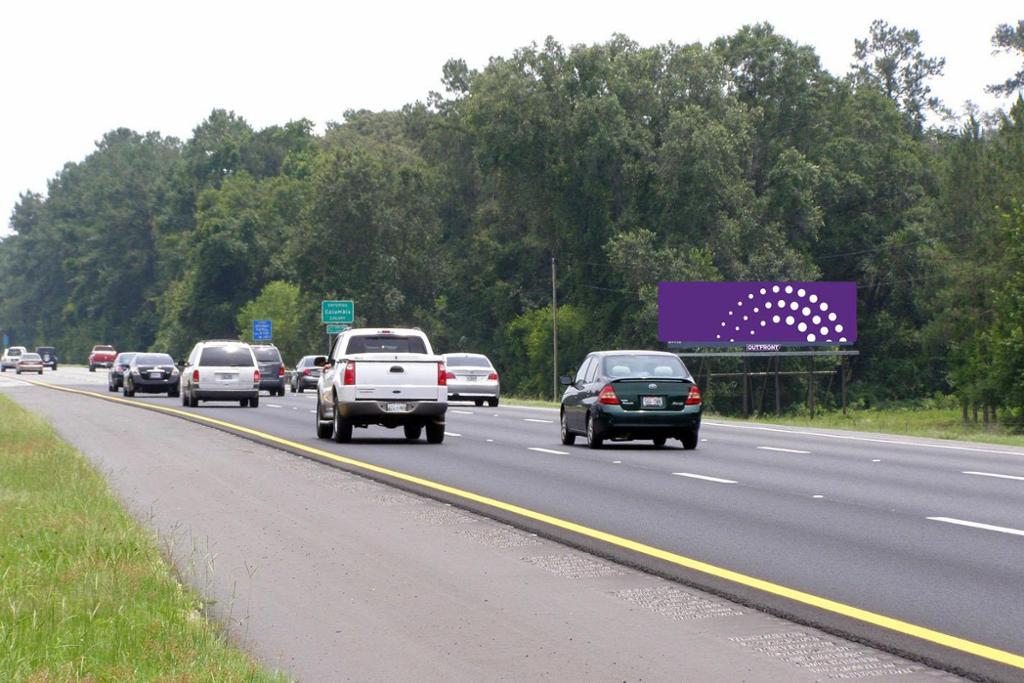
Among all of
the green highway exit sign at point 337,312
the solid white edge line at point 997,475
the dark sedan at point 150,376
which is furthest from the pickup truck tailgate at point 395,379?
the green highway exit sign at point 337,312

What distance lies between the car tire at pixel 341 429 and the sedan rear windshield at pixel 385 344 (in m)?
1.61

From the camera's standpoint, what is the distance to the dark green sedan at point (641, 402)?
86.1 feet

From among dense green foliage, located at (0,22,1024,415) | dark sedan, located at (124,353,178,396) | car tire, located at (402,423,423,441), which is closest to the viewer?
car tire, located at (402,423,423,441)

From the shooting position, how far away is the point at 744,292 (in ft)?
195

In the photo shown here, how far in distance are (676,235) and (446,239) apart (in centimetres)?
2920

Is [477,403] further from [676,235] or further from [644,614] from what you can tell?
[644,614]

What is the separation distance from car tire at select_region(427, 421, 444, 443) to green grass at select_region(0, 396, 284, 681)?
1277cm

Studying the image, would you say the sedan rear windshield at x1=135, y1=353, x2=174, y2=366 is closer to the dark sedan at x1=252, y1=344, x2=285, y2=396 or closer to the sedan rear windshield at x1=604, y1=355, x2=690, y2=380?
the dark sedan at x1=252, y1=344, x2=285, y2=396

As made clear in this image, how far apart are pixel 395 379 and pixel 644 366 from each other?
4242 mm

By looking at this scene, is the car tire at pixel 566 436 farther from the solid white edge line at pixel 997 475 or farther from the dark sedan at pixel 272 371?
the dark sedan at pixel 272 371

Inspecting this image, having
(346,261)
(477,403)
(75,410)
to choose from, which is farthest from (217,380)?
(346,261)

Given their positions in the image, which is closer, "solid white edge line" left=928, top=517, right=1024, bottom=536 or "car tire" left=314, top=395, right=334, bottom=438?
"solid white edge line" left=928, top=517, right=1024, bottom=536

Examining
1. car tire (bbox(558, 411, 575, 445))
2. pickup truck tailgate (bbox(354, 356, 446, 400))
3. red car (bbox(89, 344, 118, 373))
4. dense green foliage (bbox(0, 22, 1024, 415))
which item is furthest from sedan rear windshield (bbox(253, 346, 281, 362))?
red car (bbox(89, 344, 118, 373))

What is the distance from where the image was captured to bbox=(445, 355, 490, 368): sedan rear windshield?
5159 cm
